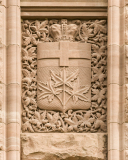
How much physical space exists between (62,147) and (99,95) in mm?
876

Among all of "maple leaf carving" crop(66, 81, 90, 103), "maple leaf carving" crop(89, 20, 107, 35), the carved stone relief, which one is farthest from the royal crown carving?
"maple leaf carving" crop(66, 81, 90, 103)

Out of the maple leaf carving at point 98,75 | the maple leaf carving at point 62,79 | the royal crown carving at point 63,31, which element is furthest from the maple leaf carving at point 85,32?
the maple leaf carving at point 62,79

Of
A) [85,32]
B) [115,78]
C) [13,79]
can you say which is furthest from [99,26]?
[13,79]

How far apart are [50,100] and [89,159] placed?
931mm

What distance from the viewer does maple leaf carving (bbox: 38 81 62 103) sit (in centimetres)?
1011

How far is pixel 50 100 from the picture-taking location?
1009 centimetres

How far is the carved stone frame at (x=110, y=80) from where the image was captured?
9.82 meters

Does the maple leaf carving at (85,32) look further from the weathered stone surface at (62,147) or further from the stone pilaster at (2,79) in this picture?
the weathered stone surface at (62,147)

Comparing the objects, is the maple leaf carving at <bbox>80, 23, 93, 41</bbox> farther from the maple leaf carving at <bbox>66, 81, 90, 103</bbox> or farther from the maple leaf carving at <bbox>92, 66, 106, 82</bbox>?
the maple leaf carving at <bbox>66, 81, 90, 103</bbox>

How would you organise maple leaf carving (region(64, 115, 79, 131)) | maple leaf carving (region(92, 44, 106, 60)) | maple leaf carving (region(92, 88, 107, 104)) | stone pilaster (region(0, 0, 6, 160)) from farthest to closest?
maple leaf carving (region(92, 44, 106, 60)), maple leaf carving (region(92, 88, 107, 104)), maple leaf carving (region(64, 115, 79, 131)), stone pilaster (region(0, 0, 6, 160))

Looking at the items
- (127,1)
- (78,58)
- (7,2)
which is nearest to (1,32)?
(7,2)

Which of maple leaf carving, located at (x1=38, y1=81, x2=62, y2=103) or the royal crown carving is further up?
the royal crown carving

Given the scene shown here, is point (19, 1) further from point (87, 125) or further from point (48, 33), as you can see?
point (87, 125)

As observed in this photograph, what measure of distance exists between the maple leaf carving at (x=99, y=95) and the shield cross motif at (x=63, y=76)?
8 centimetres
